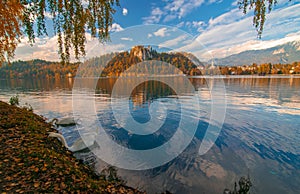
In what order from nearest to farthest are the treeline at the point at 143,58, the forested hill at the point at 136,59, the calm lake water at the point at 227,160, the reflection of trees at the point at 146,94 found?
the calm lake water at the point at 227,160
the forested hill at the point at 136,59
the treeline at the point at 143,58
the reflection of trees at the point at 146,94

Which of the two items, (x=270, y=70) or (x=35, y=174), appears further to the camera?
(x=270, y=70)

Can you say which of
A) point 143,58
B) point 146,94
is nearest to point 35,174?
point 143,58

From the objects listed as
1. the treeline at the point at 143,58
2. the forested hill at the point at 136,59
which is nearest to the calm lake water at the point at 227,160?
the forested hill at the point at 136,59

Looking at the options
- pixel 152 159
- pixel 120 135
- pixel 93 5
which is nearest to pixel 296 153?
pixel 152 159

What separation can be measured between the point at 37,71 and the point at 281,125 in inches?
8597

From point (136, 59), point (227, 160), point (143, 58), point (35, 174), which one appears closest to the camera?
point (35, 174)

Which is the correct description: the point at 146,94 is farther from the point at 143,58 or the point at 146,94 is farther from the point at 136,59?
the point at 143,58

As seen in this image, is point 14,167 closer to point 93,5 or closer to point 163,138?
point 93,5

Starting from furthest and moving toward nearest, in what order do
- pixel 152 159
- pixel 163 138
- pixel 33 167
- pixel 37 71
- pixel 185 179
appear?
pixel 37 71 < pixel 163 138 < pixel 152 159 < pixel 185 179 < pixel 33 167

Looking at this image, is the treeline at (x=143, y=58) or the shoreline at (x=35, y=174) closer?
the shoreline at (x=35, y=174)

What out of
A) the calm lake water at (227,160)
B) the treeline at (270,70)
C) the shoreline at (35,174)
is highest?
the treeline at (270,70)

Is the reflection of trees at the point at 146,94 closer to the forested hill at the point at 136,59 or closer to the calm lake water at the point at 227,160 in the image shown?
the forested hill at the point at 136,59

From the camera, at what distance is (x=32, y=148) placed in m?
6.20

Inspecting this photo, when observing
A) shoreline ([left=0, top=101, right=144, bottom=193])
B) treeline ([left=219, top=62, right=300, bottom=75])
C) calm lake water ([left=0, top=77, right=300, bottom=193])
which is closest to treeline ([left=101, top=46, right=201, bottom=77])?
calm lake water ([left=0, top=77, right=300, bottom=193])
